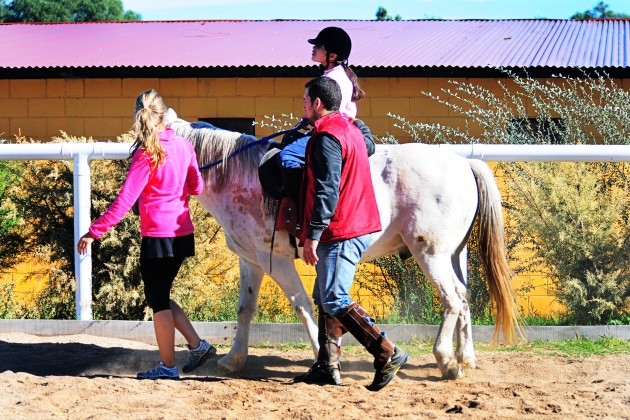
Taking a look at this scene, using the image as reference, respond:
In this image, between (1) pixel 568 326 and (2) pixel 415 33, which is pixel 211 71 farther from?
(1) pixel 568 326

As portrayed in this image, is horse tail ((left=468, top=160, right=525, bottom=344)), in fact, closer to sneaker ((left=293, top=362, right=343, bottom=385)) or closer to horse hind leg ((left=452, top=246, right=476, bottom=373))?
horse hind leg ((left=452, top=246, right=476, bottom=373))

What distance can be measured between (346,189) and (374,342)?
2.99 feet

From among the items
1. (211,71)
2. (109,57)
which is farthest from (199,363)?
(109,57)

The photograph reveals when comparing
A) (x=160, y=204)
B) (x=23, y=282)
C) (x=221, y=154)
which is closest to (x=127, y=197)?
(x=160, y=204)

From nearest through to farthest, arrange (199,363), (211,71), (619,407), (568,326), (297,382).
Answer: (619,407)
(297,382)
(199,363)
(568,326)
(211,71)

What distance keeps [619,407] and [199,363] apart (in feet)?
8.82

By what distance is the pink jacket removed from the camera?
212 inches

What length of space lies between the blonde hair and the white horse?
1.62 ft

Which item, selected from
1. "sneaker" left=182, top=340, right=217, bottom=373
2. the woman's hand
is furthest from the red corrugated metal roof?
the woman's hand

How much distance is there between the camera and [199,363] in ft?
19.4

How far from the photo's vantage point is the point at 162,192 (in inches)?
219

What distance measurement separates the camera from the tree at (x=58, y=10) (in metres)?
36.7

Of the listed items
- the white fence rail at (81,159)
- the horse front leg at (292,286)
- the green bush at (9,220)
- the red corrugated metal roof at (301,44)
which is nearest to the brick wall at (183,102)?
the red corrugated metal roof at (301,44)

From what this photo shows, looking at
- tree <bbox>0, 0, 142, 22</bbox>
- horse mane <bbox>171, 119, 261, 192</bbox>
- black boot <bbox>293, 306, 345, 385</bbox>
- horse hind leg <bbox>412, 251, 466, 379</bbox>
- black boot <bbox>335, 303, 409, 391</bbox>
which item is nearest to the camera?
black boot <bbox>335, 303, 409, 391</bbox>
